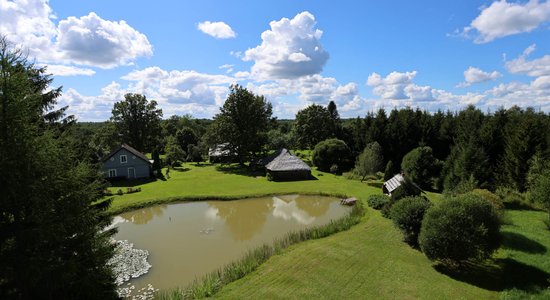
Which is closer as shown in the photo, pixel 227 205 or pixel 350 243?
pixel 350 243

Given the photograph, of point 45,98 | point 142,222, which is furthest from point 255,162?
point 45,98

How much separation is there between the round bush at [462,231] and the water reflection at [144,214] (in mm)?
19746

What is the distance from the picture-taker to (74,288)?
31.0 feet

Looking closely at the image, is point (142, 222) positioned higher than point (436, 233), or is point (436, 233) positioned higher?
point (436, 233)

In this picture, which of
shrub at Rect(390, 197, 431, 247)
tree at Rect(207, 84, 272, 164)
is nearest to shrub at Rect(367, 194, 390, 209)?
shrub at Rect(390, 197, 431, 247)

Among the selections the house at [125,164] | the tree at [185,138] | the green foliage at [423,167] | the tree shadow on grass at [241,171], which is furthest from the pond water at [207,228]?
the tree at [185,138]

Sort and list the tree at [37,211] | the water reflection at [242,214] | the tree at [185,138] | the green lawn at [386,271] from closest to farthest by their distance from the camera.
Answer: the tree at [37,211], the green lawn at [386,271], the water reflection at [242,214], the tree at [185,138]

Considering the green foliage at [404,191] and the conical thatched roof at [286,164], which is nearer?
the green foliage at [404,191]

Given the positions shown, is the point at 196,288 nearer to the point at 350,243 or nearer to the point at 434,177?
the point at 350,243

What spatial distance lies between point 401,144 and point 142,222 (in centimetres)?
2984

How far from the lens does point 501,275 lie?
506 inches

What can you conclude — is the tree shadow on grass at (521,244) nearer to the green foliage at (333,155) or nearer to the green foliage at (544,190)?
the green foliage at (544,190)

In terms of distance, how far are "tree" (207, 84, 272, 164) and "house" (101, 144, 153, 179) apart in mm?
11826

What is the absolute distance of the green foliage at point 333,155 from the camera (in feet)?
141
